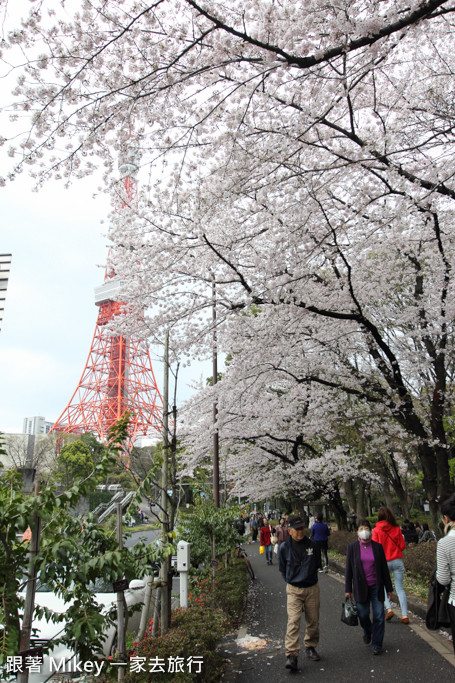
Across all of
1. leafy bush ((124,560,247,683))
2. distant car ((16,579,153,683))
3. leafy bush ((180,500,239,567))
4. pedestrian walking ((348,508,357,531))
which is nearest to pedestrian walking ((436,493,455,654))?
leafy bush ((124,560,247,683))

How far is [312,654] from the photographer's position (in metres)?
4.24

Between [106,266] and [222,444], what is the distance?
663 cm

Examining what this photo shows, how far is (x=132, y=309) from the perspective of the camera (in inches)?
320

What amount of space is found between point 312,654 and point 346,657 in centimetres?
29

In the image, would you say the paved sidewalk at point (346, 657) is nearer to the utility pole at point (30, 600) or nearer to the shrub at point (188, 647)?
the shrub at point (188, 647)

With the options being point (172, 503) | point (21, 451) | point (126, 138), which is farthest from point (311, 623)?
point (21, 451)

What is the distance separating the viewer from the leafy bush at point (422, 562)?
690cm

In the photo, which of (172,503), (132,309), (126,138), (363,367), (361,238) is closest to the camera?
(126,138)

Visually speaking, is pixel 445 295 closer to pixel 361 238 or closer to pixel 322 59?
pixel 361 238

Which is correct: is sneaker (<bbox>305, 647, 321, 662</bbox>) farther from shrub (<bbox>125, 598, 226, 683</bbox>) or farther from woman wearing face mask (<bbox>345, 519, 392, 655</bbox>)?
shrub (<bbox>125, 598, 226, 683</bbox>)

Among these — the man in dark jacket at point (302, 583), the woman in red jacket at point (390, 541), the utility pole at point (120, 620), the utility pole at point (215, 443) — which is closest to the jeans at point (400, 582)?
the woman in red jacket at point (390, 541)

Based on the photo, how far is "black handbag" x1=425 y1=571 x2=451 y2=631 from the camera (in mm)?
3307

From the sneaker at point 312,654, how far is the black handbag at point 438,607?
1.24m

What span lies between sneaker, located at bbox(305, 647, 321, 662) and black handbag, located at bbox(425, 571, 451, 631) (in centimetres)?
124
